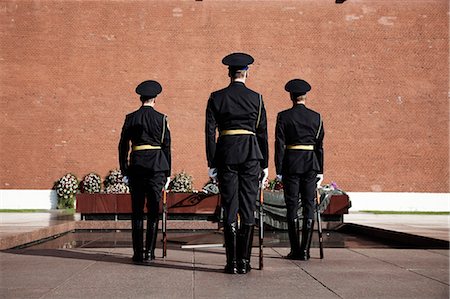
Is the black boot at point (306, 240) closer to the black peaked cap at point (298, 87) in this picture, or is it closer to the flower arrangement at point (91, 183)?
the black peaked cap at point (298, 87)

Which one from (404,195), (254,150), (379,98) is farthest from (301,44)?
(254,150)

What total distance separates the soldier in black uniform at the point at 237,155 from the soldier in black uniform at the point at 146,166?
0.81 metres

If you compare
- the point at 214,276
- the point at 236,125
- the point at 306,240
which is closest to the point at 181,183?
the point at 306,240

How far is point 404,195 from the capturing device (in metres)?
18.4

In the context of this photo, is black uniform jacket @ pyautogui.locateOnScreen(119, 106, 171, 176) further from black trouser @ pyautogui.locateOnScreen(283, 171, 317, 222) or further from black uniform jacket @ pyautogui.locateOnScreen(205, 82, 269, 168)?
black trouser @ pyautogui.locateOnScreen(283, 171, 317, 222)

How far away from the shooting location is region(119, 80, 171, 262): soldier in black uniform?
533 centimetres

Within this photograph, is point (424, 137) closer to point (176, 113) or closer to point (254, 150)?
point (176, 113)

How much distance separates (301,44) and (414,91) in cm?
411

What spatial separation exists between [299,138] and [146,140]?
1562mm

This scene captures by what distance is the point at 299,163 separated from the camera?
5.65 m

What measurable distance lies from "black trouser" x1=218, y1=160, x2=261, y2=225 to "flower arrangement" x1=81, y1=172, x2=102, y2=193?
1361cm

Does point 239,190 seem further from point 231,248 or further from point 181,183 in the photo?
point 181,183

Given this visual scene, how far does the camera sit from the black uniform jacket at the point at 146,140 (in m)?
5.34

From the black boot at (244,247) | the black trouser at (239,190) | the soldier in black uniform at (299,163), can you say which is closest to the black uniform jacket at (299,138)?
the soldier in black uniform at (299,163)
